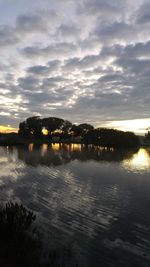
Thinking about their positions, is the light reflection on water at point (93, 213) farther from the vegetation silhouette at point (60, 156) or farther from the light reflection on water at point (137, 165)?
the vegetation silhouette at point (60, 156)

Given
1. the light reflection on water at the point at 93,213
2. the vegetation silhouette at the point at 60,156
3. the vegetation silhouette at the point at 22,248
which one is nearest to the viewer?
the vegetation silhouette at the point at 22,248

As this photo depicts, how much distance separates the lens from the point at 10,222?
13219 mm

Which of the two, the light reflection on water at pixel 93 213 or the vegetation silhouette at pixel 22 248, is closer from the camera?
the vegetation silhouette at pixel 22 248

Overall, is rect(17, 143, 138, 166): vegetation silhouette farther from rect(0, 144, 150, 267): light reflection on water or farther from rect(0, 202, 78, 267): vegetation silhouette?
rect(0, 202, 78, 267): vegetation silhouette

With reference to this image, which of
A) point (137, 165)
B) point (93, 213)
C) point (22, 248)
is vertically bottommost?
point (137, 165)

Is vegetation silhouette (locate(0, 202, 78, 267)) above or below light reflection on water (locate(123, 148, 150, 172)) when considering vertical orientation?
above

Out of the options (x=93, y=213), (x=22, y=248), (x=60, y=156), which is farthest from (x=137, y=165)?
(x=22, y=248)

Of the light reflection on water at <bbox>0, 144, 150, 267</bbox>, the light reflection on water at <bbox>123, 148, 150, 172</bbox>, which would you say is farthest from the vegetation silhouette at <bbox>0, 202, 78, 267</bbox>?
the light reflection on water at <bbox>123, 148, 150, 172</bbox>

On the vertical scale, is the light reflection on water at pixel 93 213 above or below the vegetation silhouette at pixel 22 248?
below

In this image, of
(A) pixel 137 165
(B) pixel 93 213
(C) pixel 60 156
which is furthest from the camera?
(C) pixel 60 156

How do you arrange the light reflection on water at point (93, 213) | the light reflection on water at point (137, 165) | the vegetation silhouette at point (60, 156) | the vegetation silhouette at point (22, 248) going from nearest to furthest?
1. the vegetation silhouette at point (22, 248)
2. the light reflection on water at point (93, 213)
3. the light reflection on water at point (137, 165)
4. the vegetation silhouette at point (60, 156)

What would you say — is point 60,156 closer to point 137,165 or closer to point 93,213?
point 137,165

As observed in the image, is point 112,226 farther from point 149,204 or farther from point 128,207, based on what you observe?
point 149,204

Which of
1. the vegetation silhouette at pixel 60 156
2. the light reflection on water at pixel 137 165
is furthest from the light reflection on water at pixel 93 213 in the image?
the vegetation silhouette at pixel 60 156
